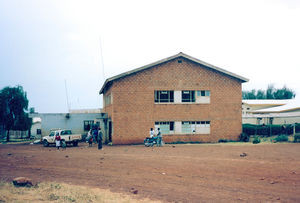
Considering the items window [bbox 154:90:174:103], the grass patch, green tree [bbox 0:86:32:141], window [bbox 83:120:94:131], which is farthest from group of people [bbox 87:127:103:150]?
green tree [bbox 0:86:32:141]

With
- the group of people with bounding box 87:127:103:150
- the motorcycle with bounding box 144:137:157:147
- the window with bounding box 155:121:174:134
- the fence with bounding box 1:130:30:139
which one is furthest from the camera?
the fence with bounding box 1:130:30:139

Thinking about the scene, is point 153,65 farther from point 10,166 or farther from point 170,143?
point 10,166

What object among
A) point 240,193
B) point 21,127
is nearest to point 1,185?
point 240,193

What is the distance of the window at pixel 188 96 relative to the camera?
99.2ft

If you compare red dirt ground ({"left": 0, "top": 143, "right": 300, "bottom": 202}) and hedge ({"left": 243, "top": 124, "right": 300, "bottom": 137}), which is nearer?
red dirt ground ({"left": 0, "top": 143, "right": 300, "bottom": 202})

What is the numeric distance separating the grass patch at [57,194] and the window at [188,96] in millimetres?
20294

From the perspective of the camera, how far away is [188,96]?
99.6 feet

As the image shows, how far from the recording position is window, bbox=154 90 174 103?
1177 inches

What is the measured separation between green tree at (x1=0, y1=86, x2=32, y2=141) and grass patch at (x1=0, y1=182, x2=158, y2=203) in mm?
41416

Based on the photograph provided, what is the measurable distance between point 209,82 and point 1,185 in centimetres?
2267

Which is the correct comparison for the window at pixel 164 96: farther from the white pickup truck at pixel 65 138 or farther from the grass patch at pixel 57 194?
the grass patch at pixel 57 194

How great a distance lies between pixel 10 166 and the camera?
16.2 meters

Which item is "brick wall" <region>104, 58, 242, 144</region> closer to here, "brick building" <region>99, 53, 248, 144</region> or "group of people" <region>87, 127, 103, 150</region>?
"brick building" <region>99, 53, 248, 144</region>

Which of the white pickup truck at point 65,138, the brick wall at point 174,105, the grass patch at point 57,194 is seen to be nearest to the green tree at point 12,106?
Answer: the white pickup truck at point 65,138
